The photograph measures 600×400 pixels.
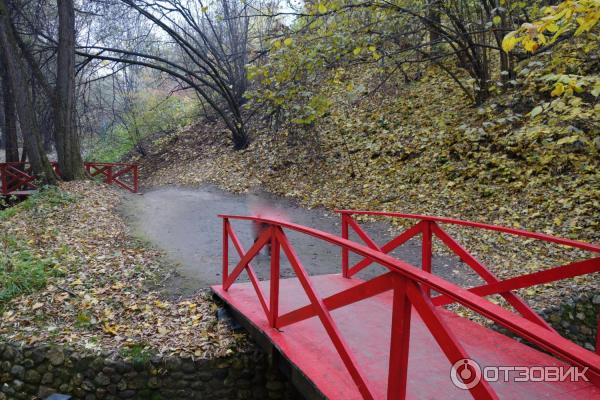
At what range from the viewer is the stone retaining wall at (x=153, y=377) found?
15.4 feet

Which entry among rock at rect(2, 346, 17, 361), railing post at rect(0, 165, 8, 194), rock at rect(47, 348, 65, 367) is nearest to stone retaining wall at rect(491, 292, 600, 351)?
rock at rect(47, 348, 65, 367)

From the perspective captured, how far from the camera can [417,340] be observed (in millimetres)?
3488

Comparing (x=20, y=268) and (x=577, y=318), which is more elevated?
(x=20, y=268)

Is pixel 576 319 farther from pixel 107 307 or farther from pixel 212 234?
pixel 212 234

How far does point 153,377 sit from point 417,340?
300cm

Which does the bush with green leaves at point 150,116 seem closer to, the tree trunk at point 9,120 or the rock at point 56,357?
the tree trunk at point 9,120

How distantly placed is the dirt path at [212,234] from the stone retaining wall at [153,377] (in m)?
1.72

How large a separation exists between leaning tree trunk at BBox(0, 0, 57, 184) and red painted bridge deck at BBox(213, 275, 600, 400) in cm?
1105

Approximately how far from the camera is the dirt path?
707 cm

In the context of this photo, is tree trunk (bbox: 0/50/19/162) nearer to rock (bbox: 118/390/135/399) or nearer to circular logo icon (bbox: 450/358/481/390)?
rock (bbox: 118/390/135/399)

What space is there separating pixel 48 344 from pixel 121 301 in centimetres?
108

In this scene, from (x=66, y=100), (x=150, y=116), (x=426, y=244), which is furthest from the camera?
(x=150, y=116)

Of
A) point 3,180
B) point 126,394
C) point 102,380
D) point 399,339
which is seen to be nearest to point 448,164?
point 126,394

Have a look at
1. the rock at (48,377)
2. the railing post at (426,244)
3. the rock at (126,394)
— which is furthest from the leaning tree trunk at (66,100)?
the railing post at (426,244)
